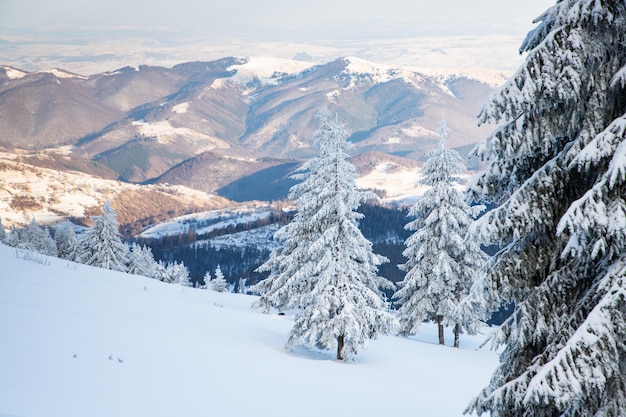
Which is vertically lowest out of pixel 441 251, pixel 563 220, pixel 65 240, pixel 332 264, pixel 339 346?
pixel 65 240

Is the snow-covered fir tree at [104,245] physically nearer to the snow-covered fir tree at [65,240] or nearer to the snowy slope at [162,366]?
the snow-covered fir tree at [65,240]

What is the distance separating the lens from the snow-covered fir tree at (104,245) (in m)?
52.2

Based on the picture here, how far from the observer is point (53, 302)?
560 inches

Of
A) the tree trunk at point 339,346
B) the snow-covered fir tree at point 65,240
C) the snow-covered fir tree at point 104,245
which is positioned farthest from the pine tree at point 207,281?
the tree trunk at point 339,346

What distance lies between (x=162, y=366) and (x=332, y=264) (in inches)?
331

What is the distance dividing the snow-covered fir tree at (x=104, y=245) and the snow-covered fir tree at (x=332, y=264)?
36.9m

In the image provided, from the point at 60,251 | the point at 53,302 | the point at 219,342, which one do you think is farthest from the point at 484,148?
the point at 60,251

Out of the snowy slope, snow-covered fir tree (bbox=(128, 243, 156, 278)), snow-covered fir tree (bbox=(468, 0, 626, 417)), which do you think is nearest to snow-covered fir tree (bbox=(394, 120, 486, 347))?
the snowy slope

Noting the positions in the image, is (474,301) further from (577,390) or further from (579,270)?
(577,390)

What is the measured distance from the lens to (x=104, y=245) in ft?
173

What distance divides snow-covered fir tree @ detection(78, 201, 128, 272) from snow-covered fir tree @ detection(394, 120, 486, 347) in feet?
110

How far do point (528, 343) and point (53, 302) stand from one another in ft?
40.9

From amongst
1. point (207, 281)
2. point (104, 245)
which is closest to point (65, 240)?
point (207, 281)

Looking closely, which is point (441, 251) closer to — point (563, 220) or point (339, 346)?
point (339, 346)
